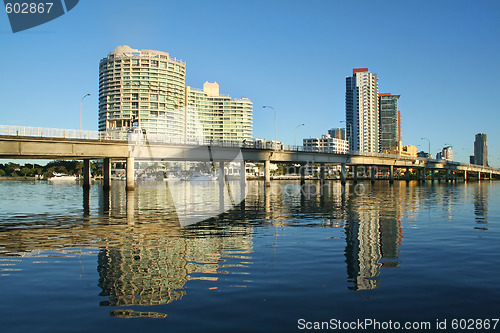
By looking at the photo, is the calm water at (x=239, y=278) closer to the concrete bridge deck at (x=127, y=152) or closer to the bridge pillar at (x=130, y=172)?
the concrete bridge deck at (x=127, y=152)

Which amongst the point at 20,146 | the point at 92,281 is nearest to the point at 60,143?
the point at 20,146

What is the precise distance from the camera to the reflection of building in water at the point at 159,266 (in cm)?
906

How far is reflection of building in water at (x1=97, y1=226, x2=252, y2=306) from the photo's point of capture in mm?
9062

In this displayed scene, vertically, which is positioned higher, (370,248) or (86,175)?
(86,175)

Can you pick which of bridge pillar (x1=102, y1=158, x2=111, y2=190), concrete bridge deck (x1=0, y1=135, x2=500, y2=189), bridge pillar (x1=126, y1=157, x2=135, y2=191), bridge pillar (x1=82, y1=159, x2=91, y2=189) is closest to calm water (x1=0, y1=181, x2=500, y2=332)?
concrete bridge deck (x1=0, y1=135, x2=500, y2=189)

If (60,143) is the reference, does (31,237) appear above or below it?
below

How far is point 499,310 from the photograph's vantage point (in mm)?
7832

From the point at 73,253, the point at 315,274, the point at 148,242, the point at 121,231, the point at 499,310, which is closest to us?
the point at 499,310

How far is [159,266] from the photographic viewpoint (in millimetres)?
11773

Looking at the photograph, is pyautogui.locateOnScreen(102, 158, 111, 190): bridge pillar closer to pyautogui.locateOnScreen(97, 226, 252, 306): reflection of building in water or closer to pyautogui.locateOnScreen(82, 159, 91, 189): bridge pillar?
pyautogui.locateOnScreen(82, 159, 91, 189): bridge pillar

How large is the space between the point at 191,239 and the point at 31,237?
779cm

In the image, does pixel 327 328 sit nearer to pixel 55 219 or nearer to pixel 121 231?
pixel 121 231

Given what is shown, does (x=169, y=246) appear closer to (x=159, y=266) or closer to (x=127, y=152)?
(x=159, y=266)

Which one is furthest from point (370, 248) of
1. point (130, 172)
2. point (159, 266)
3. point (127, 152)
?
point (130, 172)
